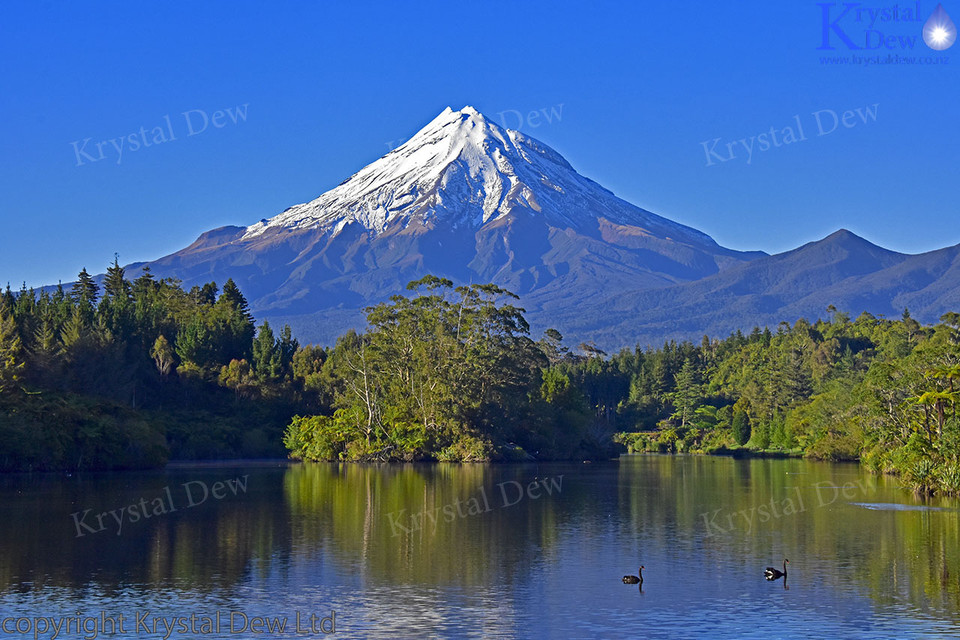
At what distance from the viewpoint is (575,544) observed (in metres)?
31.8

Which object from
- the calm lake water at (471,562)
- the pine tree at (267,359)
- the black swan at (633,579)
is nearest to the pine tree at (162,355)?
the pine tree at (267,359)

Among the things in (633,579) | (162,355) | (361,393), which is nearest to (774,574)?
(633,579)

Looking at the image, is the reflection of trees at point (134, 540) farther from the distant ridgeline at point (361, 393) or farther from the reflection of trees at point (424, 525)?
the distant ridgeline at point (361, 393)

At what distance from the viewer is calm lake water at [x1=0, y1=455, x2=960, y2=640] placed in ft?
68.3

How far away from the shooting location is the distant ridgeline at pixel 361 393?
2397 inches

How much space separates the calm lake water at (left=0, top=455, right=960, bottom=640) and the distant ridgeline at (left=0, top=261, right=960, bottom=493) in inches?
386

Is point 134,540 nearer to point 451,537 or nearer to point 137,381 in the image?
point 451,537

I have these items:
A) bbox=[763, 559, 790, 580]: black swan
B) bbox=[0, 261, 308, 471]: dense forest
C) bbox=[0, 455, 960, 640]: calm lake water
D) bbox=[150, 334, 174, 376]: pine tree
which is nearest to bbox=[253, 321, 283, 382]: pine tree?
bbox=[0, 261, 308, 471]: dense forest

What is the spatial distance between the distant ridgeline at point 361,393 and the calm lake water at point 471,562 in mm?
9804

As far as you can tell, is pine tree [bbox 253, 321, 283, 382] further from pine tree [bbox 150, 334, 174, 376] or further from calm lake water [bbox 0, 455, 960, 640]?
calm lake water [bbox 0, 455, 960, 640]

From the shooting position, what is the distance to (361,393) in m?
85.2

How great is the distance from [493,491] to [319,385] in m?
47.3

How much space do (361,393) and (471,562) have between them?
57.7 m

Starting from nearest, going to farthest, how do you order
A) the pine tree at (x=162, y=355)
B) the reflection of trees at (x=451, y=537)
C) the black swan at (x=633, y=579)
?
the black swan at (x=633, y=579)
the reflection of trees at (x=451, y=537)
the pine tree at (x=162, y=355)
